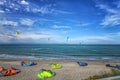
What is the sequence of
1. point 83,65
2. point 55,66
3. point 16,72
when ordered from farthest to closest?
point 83,65 < point 55,66 < point 16,72

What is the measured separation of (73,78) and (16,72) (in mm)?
6015

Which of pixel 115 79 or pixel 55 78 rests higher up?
pixel 115 79

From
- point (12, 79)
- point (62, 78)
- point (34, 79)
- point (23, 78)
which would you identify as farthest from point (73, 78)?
point (12, 79)

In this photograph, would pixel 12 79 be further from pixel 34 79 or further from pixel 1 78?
pixel 34 79

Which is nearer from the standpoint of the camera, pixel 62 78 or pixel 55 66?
pixel 62 78

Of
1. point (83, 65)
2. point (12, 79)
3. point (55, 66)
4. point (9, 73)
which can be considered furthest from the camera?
point (83, 65)

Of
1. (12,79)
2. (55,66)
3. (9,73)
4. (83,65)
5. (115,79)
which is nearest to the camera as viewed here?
(115,79)

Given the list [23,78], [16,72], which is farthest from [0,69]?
[23,78]

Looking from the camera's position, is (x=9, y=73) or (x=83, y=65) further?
(x=83, y=65)

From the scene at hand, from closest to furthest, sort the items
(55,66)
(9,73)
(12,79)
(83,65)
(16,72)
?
1. (12,79)
2. (9,73)
3. (16,72)
4. (55,66)
5. (83,65)

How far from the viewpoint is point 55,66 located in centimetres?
1669

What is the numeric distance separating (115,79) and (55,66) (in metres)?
10.6

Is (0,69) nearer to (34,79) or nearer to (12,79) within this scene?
(12,79)

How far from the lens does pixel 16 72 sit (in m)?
13.8
